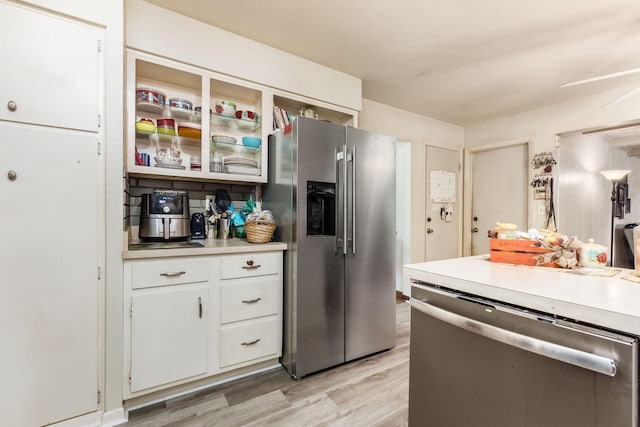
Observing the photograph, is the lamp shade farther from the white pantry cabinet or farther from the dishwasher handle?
the white pantry cabinet

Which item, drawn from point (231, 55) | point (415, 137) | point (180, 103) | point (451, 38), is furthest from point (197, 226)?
point (415, 137)

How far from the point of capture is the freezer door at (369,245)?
2127 millimetres

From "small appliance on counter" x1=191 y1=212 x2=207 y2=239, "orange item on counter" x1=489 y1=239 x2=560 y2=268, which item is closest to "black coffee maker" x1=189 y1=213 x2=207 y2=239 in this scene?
"small appliance on counter" x1=191 y1=212 x2=207 y2=239

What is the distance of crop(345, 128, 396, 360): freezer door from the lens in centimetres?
213

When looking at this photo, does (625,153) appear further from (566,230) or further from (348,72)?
(348,72)

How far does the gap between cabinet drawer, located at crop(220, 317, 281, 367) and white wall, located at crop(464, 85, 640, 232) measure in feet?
11.4

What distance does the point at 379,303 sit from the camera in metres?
2.27

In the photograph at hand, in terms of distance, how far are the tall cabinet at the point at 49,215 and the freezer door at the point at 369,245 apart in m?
1.59

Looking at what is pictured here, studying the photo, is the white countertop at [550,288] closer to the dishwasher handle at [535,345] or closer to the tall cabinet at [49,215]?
the dishwasher handle at [535,345]

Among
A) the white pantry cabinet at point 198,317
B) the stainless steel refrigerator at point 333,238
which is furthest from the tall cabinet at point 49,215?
the stainless steel refrigerator at point 333,238

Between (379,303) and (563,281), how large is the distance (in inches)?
59.3

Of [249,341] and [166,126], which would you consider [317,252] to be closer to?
[249,341]

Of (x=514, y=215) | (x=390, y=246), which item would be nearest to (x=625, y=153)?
(x=514, y=215)

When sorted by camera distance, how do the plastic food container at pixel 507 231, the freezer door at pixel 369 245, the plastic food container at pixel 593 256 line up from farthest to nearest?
1. the freezer door at pixel 369 245
2. the plastic food container at pixel 507 231
3. the plastic food container at pixel 593 256
